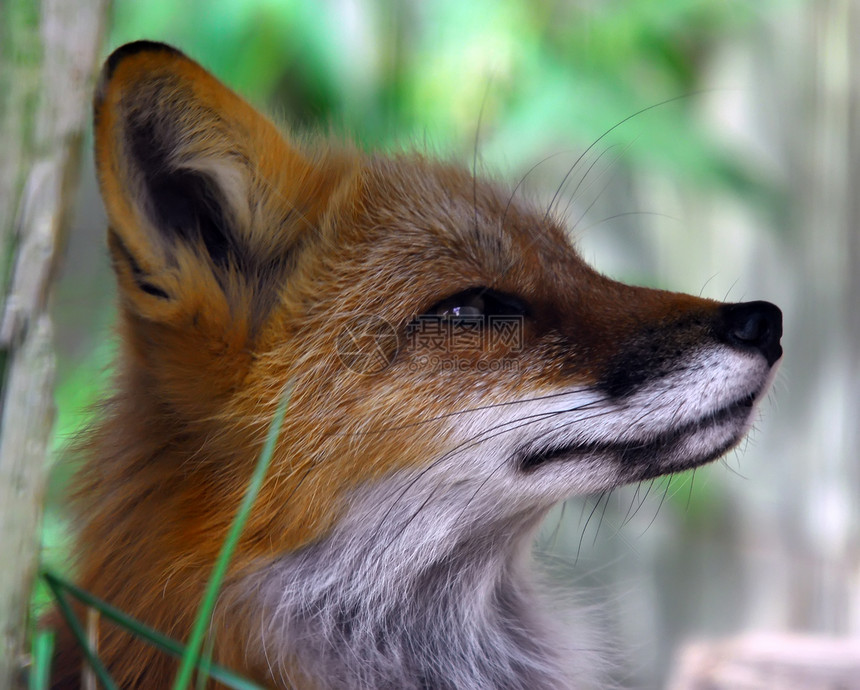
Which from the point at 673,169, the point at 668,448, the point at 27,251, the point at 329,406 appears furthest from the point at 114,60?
the point at 673,169

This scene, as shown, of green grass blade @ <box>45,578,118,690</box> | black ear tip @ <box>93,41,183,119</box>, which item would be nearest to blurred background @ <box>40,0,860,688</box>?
black ear tip @ <box>93,41,183,119</box>

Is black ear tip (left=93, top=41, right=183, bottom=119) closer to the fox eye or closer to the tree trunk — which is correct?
the tree trunk

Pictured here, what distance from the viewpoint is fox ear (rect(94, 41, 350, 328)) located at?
164 cm

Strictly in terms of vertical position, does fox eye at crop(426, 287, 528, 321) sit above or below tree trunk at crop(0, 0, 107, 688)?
above

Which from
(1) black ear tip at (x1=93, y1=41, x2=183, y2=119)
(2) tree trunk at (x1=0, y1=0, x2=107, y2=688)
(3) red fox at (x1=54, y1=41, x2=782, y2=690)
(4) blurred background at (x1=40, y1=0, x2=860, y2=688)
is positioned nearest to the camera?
(2) tree trunk at (x1=0, y1=0, x2=107, y2=688)

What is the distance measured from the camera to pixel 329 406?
1893 millimetres

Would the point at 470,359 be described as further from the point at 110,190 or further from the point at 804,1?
the point at 804,1

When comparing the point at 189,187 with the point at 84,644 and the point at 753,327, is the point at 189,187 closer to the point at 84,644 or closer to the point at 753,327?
the point at 84,644

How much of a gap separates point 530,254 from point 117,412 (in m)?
1.01

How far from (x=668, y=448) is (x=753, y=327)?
306mm

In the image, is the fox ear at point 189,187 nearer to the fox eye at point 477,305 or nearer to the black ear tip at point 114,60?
the black ear tip at point 114,60

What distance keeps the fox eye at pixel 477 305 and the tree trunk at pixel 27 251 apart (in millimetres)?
866

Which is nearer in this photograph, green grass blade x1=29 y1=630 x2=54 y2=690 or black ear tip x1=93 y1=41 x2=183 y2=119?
green grass blade x1=29 y1=630 x2=54 y2=690

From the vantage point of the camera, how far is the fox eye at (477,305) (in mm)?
1967
